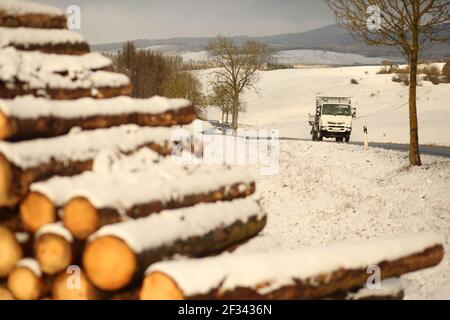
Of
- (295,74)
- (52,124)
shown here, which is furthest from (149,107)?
(295,74)

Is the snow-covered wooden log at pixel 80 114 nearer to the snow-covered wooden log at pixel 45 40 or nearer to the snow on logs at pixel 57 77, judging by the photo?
the snow on logs at pixel 57 77

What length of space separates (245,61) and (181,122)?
117 feet

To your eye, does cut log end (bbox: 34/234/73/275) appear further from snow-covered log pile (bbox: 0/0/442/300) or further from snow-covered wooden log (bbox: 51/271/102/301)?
snow-covered wooden log (bbox: 51/271/102/301)

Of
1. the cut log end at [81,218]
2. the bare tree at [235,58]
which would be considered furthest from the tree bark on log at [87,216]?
the bare tree at [235,58]

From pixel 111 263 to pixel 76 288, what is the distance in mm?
552

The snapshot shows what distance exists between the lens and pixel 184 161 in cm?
643

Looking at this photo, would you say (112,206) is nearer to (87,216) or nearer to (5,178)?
(87,216)

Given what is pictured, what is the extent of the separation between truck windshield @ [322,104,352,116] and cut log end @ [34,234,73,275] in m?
24.1

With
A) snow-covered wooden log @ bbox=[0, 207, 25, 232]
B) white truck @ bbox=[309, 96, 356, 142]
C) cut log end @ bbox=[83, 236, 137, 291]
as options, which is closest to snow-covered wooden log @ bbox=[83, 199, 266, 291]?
cut log end @ bbox=[83, 236, 137, 291]

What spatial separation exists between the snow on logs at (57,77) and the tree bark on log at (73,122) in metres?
0.47

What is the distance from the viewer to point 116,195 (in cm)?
478

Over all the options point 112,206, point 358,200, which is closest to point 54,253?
point 112,206

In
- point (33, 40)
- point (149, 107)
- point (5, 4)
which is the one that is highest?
point (5, 4)
